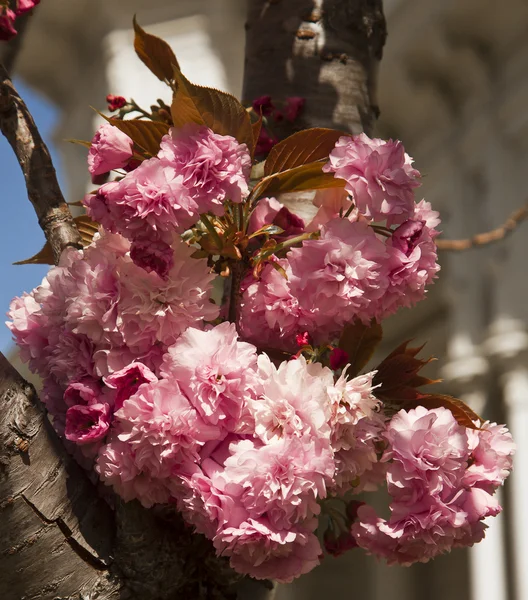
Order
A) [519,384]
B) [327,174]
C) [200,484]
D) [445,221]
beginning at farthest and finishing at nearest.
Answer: [445,221]
[519,384]
[327,174]
[200,484]

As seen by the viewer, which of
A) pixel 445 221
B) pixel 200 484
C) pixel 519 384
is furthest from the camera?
pixel 445 221

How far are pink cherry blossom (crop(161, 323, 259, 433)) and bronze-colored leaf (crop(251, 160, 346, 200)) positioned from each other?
15 centimetres

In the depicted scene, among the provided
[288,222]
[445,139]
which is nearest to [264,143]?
[288,222]

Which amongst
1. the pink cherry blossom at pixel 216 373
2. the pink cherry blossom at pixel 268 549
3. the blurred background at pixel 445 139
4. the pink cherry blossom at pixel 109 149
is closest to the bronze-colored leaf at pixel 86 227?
the pink cherry blossom at pixel 109 149

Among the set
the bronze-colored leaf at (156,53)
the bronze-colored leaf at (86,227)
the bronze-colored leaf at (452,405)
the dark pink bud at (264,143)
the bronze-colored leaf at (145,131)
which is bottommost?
the bronze-colored leaf at (452,405)

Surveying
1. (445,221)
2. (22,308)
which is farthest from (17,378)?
(445,221)

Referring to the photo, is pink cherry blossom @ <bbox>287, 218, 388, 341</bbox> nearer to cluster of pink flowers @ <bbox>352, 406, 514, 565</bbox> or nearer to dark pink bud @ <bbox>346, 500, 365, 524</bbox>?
cluster of pink flowers @ <bbox>352, 406, 514, 565</bbox>

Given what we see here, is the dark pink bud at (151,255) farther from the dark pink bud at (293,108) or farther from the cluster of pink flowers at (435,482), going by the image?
the dark pink bud at (293,108)

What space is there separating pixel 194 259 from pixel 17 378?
0.19 metres

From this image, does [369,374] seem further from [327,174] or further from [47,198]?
[47,198]

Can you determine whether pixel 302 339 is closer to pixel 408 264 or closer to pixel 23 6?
pixel 408 264

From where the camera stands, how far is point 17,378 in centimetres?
77

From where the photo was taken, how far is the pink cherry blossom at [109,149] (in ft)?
2.53

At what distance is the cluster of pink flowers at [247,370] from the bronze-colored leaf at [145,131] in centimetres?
1
